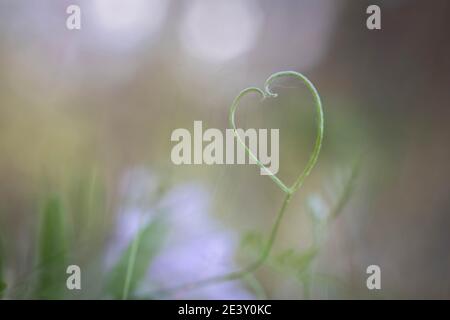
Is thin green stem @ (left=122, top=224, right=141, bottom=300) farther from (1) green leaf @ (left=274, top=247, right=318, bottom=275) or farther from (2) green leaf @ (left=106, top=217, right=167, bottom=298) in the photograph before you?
(1) green leaf @ (left=274, top=247, right=318, bottom=275)

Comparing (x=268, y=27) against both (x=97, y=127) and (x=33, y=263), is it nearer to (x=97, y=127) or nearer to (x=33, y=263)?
(x=97, y=127)

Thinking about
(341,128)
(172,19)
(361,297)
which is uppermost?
(172,19)

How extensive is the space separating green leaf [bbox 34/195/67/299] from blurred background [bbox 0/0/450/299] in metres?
0.06

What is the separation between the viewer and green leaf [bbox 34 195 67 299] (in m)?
0.32

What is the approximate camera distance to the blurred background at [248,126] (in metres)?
0.41

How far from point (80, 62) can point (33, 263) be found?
20 centimetres

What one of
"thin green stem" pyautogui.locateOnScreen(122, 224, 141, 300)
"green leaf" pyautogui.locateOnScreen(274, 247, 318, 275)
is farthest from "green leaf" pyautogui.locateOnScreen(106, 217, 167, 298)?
"green leaf" pyautogui.locateOnScreen(274, 247, 318, 275)

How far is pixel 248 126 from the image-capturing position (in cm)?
43

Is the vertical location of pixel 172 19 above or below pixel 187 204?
above

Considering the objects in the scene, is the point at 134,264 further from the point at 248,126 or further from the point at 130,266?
the point at 248,126

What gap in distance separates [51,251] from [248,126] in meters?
0.19

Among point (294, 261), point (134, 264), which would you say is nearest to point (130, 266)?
point (134, 264)

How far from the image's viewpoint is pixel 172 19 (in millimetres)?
462
